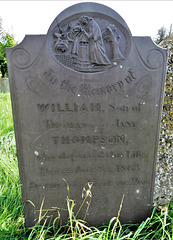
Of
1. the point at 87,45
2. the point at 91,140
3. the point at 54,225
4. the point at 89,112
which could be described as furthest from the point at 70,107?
the point at 54,225

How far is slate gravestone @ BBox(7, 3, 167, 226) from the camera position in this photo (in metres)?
1.43

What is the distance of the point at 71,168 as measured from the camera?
1717 mm

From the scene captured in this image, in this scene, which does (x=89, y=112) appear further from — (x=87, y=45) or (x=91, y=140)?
(x=87, y=45)

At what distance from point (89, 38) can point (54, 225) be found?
6.64ft

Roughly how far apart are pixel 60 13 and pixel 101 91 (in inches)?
30.0

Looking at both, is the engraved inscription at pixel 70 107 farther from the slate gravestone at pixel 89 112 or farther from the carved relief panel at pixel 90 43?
the carved relief panel at pixel 90 43

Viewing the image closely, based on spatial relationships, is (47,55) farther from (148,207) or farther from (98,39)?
(148,207)

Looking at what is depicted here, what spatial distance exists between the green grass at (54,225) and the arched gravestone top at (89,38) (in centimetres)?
133

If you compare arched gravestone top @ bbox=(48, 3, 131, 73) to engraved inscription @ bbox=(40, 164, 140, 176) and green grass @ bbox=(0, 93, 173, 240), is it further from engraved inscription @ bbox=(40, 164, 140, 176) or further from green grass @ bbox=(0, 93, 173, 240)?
green grass @ bbox=(0, 93, 173, 240)

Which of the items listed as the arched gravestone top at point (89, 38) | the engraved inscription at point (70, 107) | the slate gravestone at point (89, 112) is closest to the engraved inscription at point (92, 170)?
the slate gravestone at point (89, 112)

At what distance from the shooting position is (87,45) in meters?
1.46

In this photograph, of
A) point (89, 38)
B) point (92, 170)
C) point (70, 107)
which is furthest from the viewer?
point (92, 170)

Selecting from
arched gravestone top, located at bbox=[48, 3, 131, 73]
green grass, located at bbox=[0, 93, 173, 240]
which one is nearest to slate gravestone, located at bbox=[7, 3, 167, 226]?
arched gravestone top, located at bbox=[48, 3, 131, 73]

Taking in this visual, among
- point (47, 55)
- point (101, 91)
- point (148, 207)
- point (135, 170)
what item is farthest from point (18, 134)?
point (148, 207)
